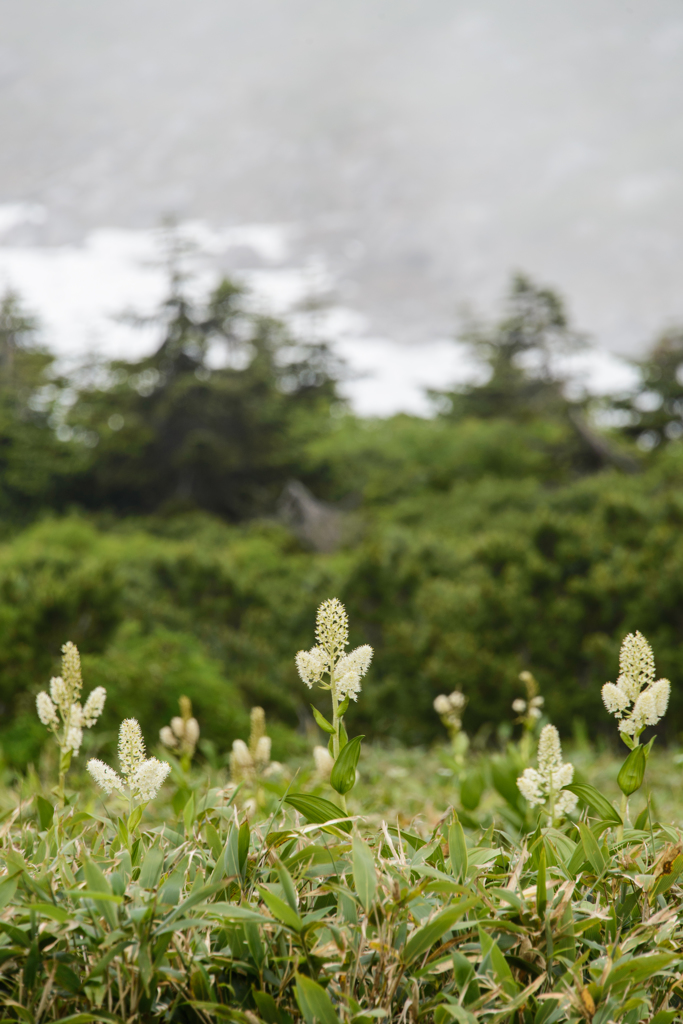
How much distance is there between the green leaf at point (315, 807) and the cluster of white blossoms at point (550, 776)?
481 mm

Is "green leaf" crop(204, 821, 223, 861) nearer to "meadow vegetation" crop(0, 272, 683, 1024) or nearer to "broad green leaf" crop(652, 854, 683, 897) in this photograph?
"meadow vegetation" crop(0, 272, 683, 1024)

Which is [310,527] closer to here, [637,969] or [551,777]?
[551,777]

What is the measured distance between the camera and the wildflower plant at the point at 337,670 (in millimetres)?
1407

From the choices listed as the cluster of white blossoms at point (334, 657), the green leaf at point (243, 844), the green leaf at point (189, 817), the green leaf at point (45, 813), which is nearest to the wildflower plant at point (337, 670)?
the cluster of white blossoms at point (334, 657)

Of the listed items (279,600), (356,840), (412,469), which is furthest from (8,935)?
(412,469)

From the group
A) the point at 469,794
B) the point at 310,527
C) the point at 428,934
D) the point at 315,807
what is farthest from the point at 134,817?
the point at 310,527

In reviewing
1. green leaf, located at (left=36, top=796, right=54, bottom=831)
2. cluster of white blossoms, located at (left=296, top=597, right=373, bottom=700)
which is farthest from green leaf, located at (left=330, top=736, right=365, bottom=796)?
green leaf, located at (left=36, top=796, right=54, bottom=831)

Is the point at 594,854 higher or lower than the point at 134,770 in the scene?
lower

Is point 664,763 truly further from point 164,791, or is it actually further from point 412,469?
point 412,469

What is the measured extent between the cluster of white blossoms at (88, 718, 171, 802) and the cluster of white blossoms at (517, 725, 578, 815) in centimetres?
85

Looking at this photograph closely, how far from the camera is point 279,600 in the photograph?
7.05 meters

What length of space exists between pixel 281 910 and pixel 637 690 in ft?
2.84

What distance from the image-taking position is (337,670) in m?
1.45

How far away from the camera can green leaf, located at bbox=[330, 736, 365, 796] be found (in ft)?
4.60
